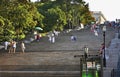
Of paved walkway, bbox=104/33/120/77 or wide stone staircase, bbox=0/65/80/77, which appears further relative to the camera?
Result: wide stone staircase, bbox=0/65/80/77

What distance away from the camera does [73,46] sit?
46656mm

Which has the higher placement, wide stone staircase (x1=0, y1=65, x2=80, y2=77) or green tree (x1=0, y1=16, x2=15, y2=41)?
green tree (x1=0, y1=16, x2=15, y2=41)

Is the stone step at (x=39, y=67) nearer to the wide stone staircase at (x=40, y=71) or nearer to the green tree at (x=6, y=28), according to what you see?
the wide stone staircase at (x=40, y=71)

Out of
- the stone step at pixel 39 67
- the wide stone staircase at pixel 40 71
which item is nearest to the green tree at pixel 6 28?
the stone step at pixel 39 67

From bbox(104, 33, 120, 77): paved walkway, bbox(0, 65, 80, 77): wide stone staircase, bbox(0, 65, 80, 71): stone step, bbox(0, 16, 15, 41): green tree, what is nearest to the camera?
bbox(104, 33, 120, 77): paved walkway

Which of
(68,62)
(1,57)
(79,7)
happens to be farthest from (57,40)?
(79,7)

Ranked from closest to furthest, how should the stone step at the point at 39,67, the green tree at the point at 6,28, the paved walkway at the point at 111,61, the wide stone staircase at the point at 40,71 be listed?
the paved walkway at the point at 111,61 → the wide stone staircase at the point at 40,71 → the stone step at the point at 39,67 → the green tree at the point at 6,28

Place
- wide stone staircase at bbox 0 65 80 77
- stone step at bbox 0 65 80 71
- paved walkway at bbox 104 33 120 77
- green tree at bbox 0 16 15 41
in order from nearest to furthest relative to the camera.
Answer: paved walkway at bbox 104 33 120 77, wide stone staircase at bbox 0 65 80 77, stone step at bbox 0 65 80 71, green tree at bbox 0 16 15 41

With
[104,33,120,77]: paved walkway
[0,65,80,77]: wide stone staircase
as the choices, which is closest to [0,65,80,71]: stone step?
[0,65,80,77]: wide stone staircase

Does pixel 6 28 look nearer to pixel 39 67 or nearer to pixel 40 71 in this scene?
pixel 39 67

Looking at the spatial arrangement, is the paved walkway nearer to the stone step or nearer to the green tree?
the stone step

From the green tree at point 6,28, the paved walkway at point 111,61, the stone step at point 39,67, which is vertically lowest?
the stone step at point 39,67

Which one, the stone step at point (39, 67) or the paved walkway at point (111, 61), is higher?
the paved walkway at point (111, 61)

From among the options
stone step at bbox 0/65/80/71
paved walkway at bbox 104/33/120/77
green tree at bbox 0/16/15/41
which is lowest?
stone step at bbox 0/65/80/71
